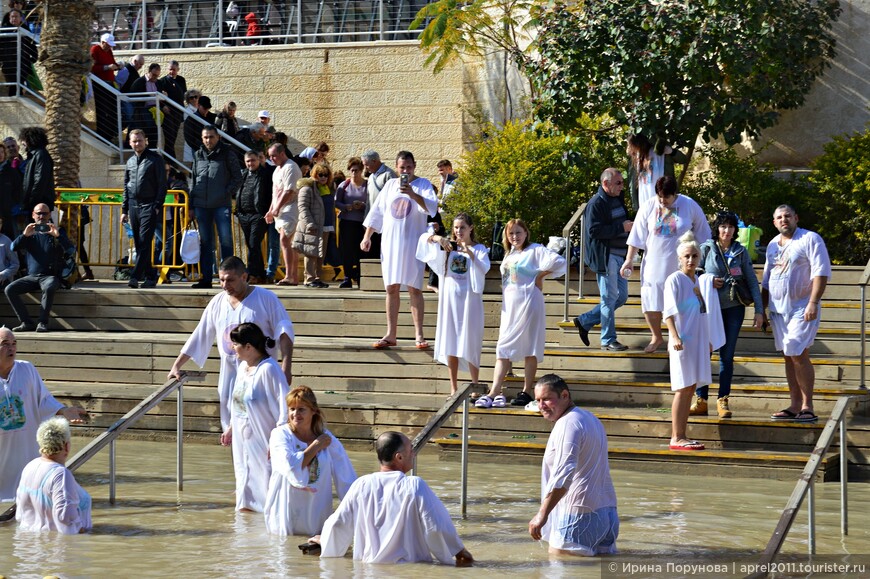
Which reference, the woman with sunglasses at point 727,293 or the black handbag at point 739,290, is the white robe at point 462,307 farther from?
the black handbag at point 739,290

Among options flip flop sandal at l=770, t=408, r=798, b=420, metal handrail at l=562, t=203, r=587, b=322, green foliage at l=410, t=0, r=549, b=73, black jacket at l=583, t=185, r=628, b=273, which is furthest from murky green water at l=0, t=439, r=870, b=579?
green foliage at l=410, t=0, r=549, b=73

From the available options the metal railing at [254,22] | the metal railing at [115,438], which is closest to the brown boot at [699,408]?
the metal railing at [115,438]

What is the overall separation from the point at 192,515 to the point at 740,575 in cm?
407

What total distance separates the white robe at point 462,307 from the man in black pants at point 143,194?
4.65 metres

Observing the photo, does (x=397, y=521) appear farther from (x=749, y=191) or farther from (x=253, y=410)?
(x=749, y=191)

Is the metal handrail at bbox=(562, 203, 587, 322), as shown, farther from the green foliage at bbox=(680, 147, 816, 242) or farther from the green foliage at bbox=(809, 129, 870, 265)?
the green foliage at bbox=(809, 129, 870, 265)

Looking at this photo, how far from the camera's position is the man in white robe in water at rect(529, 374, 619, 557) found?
8219 mm

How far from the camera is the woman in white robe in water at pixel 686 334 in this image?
1141 cm

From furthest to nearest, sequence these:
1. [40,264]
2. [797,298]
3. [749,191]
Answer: [749,191] → [40,264] → [797,298]

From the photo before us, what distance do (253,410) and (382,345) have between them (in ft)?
13.8

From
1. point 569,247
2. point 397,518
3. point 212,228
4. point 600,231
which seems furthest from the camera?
point 212,228

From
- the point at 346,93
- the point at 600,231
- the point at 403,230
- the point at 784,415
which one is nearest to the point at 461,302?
the point at 403,230

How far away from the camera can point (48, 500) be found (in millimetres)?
9078

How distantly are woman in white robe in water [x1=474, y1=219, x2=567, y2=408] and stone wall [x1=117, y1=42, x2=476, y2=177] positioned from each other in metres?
9.44
